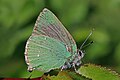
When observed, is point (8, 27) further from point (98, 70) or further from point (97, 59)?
point (98, 70)

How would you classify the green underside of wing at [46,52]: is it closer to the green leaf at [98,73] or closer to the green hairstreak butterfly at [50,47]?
the green hairstreak butterfly at [50,47]

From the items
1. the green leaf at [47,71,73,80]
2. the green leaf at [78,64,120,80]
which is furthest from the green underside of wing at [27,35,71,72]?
the green leaf at [47,71,73,80]

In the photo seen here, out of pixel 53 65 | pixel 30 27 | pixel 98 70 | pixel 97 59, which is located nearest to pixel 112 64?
pixel 97 59

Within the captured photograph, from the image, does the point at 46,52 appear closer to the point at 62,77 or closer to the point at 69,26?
the point at 62,77

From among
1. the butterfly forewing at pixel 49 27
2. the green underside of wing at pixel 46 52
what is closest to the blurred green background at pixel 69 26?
the green underside of wing at pixel 46 52

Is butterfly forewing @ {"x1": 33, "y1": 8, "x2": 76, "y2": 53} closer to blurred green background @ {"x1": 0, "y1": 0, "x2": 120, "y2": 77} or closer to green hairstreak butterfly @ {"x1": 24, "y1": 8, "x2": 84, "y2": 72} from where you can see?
green hairstreak butterfly @ {"x1": 24, "y1": 8, "x2": 84, "y2": 72}

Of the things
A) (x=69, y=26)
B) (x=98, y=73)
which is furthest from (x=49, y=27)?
(x=69, y=26)
